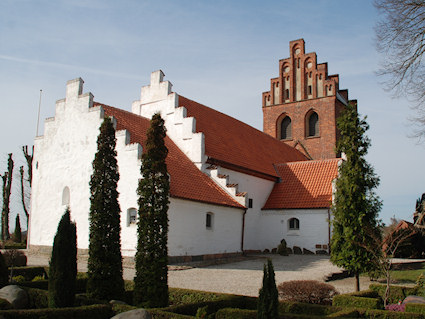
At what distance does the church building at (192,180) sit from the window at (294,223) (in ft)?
0.20

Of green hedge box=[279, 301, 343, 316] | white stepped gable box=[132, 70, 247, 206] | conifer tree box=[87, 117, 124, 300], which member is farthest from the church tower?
green hedge box=[279, 301, 343, 316]

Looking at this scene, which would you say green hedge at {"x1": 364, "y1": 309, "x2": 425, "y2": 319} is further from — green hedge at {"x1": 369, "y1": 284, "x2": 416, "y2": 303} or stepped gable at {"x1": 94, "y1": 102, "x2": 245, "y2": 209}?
stepped gable at {"x1": 94, "y1": 102, "x2": 245, "y2": 209}

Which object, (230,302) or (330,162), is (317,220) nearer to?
(330,162)

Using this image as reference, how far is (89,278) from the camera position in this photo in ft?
36.5

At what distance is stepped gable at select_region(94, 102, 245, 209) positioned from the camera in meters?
19.4

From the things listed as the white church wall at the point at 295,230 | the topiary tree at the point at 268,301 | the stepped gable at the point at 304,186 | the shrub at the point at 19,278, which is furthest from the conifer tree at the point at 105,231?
the stepped gable at the point at 304,186

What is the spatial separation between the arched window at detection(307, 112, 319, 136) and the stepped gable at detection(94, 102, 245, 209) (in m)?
18.1

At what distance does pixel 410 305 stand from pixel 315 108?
2849 cm

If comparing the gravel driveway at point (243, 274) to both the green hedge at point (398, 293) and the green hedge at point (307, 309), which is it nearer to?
the green hedge at point (398, 293)

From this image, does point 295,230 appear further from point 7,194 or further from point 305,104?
point 7,194

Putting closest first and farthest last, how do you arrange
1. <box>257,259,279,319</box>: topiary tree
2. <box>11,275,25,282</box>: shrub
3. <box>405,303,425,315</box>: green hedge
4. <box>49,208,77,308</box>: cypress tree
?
1. <box>257,259,279,319</box>: topiary tree
2. <box>405,303,425,315</box>: green hedge
3. <box>49,208,77,308</box>: cypress tree
4. <box>11,275,25,282</box>: shrub

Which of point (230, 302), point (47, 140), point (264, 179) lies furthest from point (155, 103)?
point (230, 302)

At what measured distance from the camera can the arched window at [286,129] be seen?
39.3 metres

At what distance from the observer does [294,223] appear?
2558 centimetres
